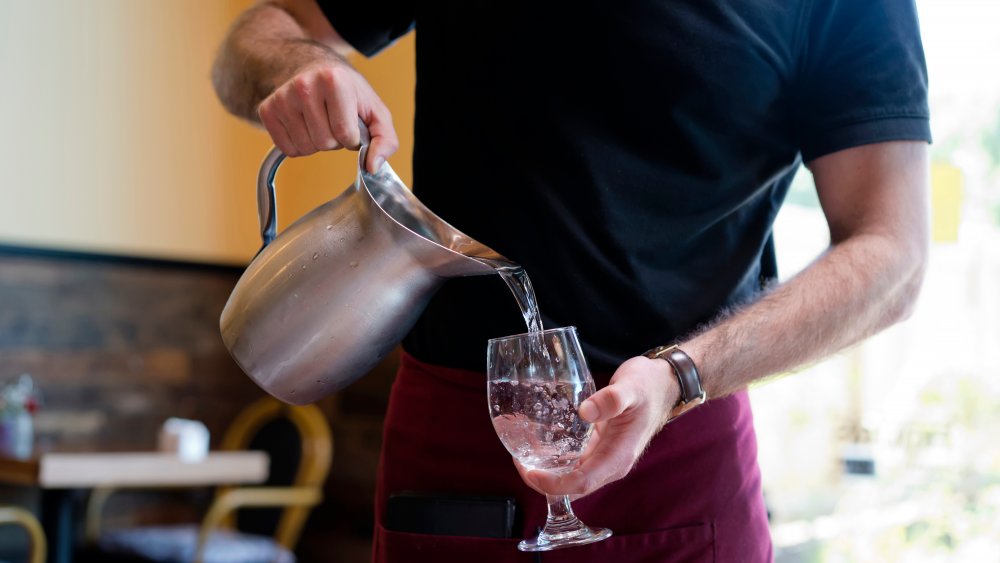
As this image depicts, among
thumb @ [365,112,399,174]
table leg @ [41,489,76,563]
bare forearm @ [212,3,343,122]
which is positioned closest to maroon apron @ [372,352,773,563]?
thumb @ [365,112,399,174]

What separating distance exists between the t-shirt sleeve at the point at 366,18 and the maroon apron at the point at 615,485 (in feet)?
1.51

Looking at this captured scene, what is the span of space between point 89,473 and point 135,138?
1.66 meters

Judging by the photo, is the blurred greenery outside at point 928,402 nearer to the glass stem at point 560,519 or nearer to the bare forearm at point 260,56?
the bare forearm at point 260,56

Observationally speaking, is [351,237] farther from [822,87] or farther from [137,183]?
[137,183]

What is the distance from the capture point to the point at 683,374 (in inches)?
33.4

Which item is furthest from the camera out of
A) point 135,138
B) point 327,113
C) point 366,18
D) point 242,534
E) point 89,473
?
point 135,138

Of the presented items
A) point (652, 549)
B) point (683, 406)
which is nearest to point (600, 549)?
point (652, 549)

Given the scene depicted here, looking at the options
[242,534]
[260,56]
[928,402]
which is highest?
[260,56]

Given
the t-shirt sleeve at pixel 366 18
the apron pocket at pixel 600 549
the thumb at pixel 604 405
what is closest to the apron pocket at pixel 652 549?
the apron pocket at pixel 600 549

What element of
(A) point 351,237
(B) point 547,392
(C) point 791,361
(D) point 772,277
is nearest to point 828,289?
(C) point 791,361

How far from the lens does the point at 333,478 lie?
174 inches

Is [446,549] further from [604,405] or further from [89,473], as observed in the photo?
[89,473]

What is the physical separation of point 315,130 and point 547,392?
1.08 ft

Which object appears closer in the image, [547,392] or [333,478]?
[547,392]
